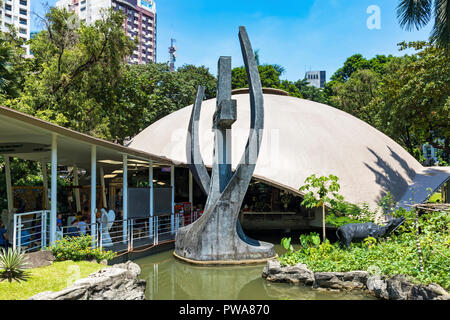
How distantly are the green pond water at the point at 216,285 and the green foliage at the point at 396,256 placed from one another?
0.76 meters

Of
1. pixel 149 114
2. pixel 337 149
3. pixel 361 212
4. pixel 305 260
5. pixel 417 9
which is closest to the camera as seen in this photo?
pixel 305 260

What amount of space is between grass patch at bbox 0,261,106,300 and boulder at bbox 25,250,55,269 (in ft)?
0.57

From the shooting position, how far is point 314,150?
16.4m

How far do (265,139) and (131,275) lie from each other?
1130 centimetres

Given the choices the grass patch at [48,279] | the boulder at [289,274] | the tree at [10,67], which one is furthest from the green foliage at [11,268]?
the tree at [10,67]

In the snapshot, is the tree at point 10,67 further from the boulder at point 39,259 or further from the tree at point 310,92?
the tree at point 310,92

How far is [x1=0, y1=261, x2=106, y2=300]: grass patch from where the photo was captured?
564 centimetres

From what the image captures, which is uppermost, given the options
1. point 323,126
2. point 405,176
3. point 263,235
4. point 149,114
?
point 149,114

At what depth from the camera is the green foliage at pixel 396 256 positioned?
7023 mm

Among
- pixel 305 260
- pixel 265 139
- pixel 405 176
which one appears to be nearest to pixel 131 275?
pixel 305 260

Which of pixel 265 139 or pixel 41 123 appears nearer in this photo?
pixel 41 123

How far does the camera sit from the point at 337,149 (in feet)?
54.7

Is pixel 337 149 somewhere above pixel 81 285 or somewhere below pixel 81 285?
above

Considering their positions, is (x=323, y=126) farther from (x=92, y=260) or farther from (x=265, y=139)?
(x=92, y=260)
